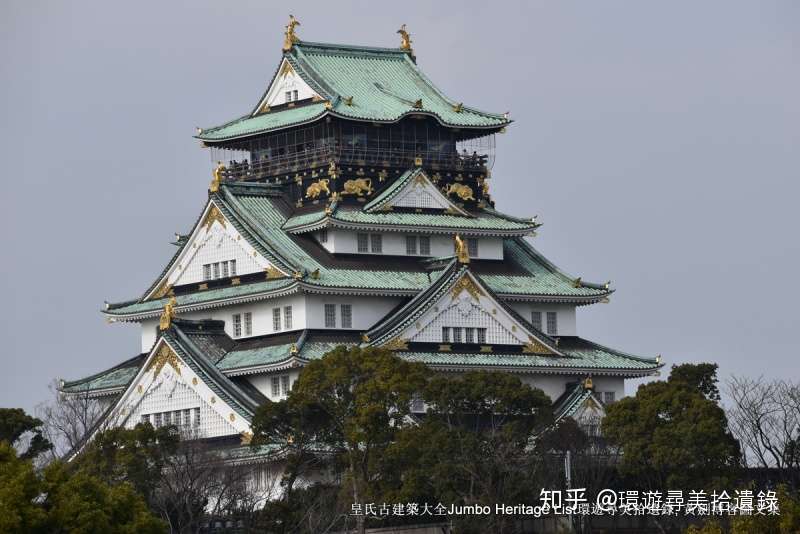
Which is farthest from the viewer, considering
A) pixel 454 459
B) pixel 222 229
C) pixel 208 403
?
pixel 222 229

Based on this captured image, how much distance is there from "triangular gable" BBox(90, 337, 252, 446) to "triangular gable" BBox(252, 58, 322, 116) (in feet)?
49.2

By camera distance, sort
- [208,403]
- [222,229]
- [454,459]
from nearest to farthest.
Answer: [454,459]
[208,403]
[222,229]

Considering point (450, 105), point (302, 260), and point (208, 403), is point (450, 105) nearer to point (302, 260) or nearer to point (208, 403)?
point (302, 260)

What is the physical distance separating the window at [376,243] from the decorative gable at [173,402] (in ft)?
34.9

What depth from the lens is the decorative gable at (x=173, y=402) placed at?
324 feet

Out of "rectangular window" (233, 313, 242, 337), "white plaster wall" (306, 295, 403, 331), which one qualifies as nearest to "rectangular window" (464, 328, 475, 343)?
"white plaster wall" (306, 295, 403, 331)

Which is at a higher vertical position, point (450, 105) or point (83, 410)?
point (450, 105)

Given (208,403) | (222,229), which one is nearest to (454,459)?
(208,403)

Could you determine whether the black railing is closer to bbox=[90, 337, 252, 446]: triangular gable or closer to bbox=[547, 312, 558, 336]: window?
bbox=[547, 312, 558, 336]: window

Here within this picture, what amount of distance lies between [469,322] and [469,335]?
56cm

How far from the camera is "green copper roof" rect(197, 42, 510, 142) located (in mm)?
107875

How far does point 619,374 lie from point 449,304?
A: 9.38 m

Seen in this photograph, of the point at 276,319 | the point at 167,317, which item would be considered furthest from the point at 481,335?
the point at 167,317

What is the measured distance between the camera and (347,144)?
108 m
